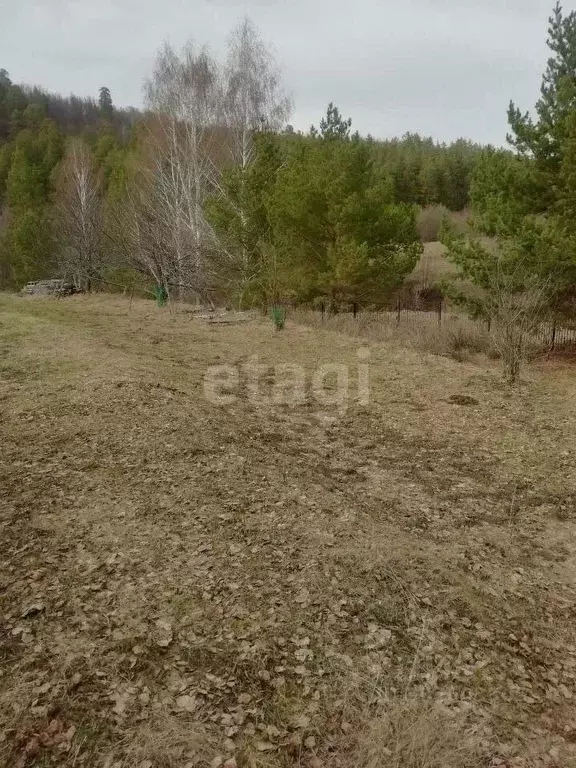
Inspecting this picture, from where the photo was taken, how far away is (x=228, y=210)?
1428 cm

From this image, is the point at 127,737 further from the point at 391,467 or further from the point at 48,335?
the point at 48,335

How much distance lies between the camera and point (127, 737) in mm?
2301

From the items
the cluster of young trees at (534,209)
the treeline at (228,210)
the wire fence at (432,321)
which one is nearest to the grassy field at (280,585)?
the cluster of young trees at (534,209)

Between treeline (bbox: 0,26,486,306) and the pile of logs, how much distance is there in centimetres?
48

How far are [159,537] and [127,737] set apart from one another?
1.64 metres

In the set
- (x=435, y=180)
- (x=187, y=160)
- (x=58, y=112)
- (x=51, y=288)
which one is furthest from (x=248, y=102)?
(x=58, y=112)

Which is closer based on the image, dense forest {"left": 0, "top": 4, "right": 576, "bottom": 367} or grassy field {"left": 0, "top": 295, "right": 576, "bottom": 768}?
grassy field {"left": 0, "top": 295, "right": 576, "bottom": 768}

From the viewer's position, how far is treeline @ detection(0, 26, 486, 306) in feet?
40.5

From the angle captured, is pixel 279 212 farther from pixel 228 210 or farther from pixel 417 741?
pixel 417 741

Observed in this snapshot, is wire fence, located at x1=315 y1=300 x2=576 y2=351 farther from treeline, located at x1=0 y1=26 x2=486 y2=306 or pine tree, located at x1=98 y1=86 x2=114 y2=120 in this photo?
pine tree, located at x1=98 y1=86 x2=114 y2=120

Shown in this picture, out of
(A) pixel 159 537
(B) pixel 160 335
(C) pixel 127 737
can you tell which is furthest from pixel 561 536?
(B) pixel 160 335

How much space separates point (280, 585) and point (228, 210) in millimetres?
12597

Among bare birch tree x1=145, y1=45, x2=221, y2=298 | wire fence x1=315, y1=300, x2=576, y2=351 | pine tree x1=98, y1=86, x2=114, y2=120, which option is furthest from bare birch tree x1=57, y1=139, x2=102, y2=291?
pine tree x1=98, y1=86, x2=114, y2=120

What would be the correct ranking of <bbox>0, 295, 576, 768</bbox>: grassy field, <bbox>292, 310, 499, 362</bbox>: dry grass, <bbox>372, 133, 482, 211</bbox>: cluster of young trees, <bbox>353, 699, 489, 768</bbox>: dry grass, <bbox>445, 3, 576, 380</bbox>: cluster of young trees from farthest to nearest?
<bbox>372, 133, 482, 211</bbox>: cluster of young trees → <bbox>292, 310, 499, 362</bbox>: dry grass → <bbox>445, 3, 576, 380</bbox>: cluster of young trees → <bbox>0, 295, 576, 768</bbox>: grassy field → <bbox>353, 699, 489, 768</bbox>: dry grass
